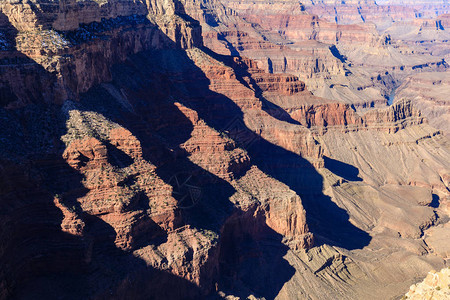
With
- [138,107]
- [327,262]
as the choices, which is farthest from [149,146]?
[327,262]

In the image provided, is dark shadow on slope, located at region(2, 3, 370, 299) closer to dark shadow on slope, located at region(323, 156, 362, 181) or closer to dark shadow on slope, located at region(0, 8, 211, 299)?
dark shadow on slope, located at region(0, 8, 211, 299)

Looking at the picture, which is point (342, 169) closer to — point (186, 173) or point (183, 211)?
A: point (186, 173)

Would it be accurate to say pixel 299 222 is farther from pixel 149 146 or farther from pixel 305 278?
pixel 149 146

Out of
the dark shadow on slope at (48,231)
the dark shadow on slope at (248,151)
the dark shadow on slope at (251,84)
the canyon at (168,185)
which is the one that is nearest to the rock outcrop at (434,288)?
the canyon at (168,185)

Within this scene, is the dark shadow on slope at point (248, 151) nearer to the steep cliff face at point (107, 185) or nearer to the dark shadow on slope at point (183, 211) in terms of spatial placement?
the dark shadow on slope at point (183, 211)

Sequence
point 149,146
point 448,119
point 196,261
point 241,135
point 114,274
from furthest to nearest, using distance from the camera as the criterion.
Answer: point 448,119 → point 241,135 → point 149,146 → point 196,261 → point 114,274

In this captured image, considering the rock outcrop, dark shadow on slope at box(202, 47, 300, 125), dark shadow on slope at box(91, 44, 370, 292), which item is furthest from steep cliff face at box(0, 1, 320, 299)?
dark shadow on slope at box(202, 47, 300, 125)
